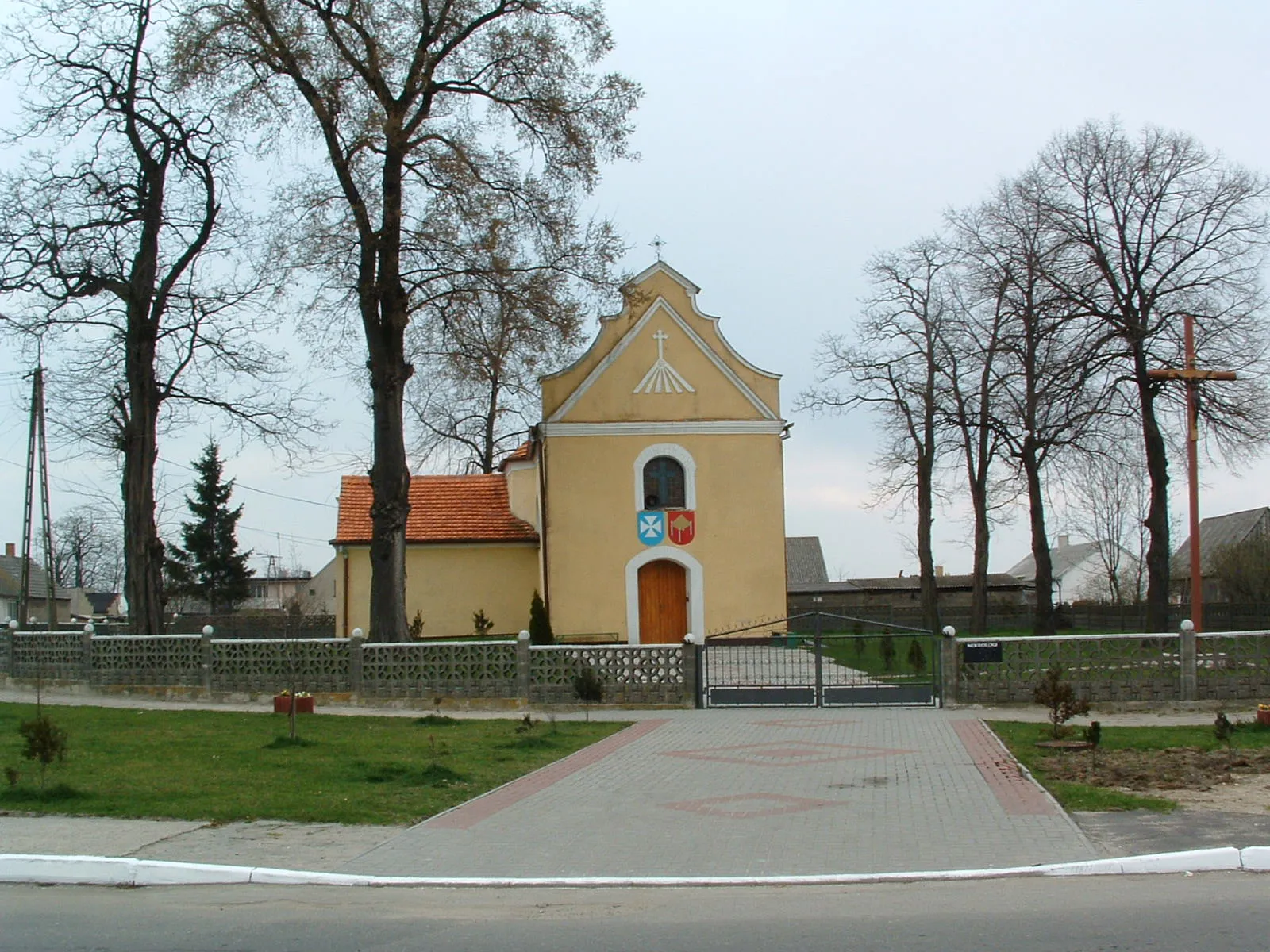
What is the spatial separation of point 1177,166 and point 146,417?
25.0 m

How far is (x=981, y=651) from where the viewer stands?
63.9ft

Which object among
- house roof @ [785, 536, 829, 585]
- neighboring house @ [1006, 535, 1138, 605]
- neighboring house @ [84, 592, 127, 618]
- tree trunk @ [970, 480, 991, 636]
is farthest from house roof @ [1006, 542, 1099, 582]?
neighboring house @ [84, 592, 127, 618]

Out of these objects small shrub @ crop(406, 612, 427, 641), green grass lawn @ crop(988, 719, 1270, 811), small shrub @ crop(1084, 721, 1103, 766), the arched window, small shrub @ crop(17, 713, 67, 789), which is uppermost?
the arched window

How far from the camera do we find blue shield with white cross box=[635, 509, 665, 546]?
3284 centimetres

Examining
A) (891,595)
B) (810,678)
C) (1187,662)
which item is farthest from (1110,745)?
(891,595)

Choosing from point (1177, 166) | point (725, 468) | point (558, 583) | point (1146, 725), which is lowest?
point (1146, 725)

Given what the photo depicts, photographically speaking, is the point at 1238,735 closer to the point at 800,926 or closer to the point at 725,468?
the point at 800,926

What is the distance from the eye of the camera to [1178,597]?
203ft

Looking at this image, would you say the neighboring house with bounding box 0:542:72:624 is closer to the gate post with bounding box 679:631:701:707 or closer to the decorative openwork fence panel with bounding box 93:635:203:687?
the decorative openwork fence panel with bounding box 93:635:203:687

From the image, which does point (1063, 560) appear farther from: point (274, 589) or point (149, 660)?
point (149, 660)

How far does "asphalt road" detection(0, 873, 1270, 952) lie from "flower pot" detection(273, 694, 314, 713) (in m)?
10.4

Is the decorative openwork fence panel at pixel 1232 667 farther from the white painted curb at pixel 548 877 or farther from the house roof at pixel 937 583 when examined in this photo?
the house roof at pixel 937 583

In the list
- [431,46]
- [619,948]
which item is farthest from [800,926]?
[431,46]

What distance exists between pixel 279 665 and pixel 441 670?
123 inches
